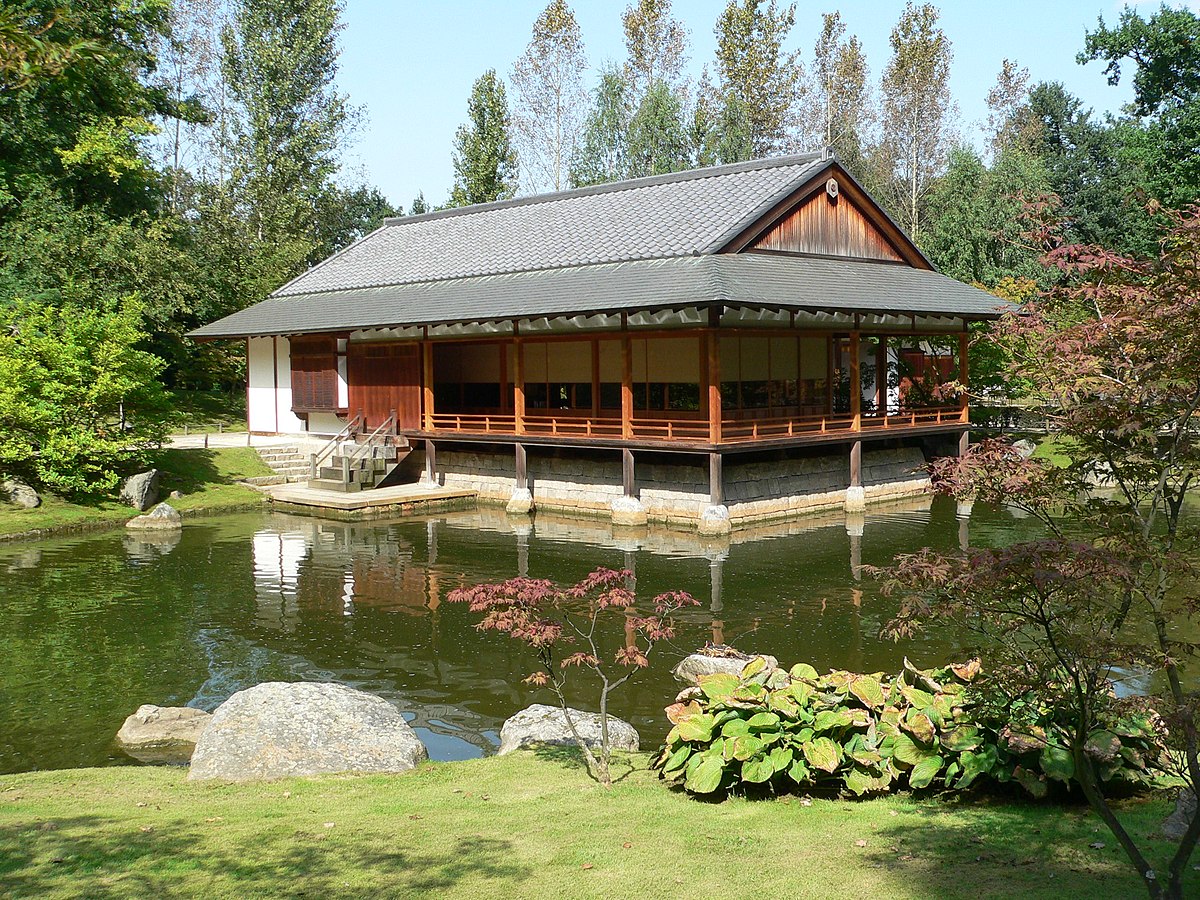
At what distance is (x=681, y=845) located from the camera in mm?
6762

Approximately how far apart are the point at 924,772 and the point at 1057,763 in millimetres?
922

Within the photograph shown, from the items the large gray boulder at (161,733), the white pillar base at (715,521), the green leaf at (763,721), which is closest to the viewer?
the green leaf at (763,721)

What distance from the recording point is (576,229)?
3102cm

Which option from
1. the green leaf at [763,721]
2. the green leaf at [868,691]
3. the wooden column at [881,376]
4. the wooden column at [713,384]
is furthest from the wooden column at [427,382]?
the green leaf at [763,721]

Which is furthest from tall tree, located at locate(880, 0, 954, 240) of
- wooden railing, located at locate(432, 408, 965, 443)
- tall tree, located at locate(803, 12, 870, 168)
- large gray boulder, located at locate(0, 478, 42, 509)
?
→ large gray boulder, located at locate(0, 478, 42, 509)

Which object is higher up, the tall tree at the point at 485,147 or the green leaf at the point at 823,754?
the tall tree at the point at 485,147

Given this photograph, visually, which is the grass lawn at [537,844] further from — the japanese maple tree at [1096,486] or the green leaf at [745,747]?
the japanese maple tree at [1096,486]

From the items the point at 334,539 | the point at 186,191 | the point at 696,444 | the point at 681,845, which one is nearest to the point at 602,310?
the point at 696,444

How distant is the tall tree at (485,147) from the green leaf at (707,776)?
44.6 meters

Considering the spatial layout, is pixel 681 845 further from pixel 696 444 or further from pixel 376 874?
pixel 696 444

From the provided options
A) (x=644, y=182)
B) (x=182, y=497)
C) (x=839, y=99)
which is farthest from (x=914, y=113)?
(x=182, y=497)

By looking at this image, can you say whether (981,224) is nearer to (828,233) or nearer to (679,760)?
(828,233)

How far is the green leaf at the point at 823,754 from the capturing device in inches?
303

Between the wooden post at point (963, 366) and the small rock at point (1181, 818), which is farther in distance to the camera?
the wooden post at point (963, 366)
